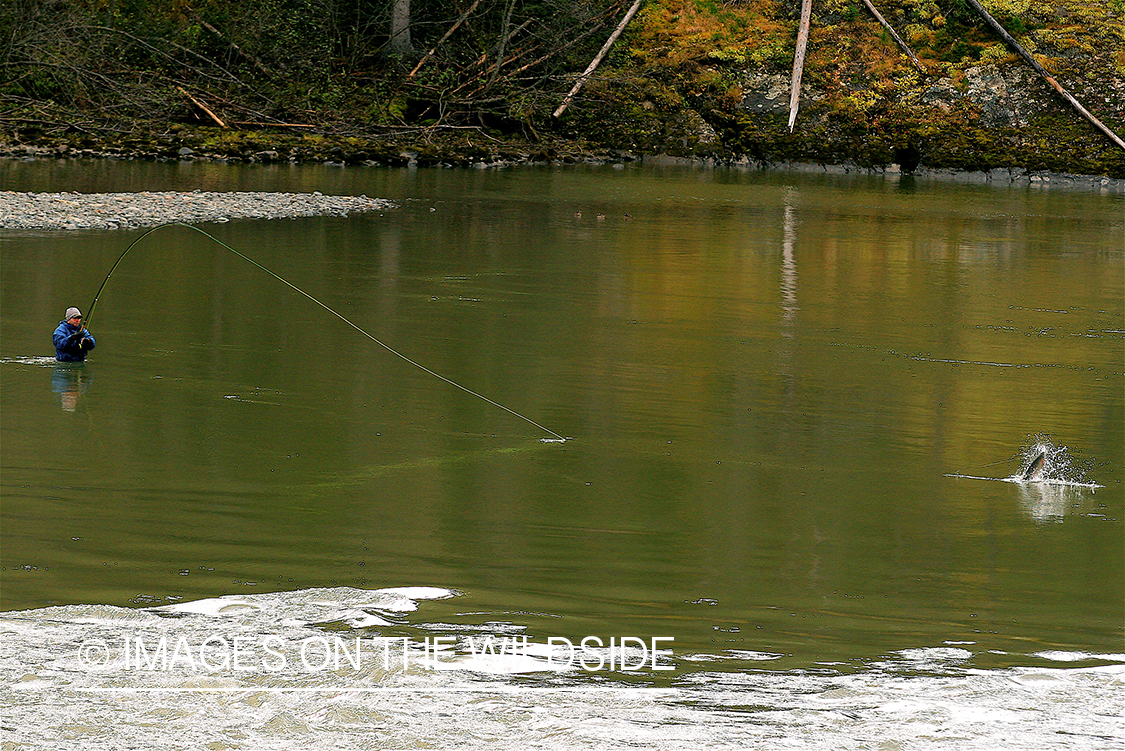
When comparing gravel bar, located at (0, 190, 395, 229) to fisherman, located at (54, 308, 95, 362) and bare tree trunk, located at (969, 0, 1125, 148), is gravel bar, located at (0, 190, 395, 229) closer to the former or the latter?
fisherman, located at (54, 308, 95, 362)

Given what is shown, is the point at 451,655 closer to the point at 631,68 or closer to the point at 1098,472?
the point at 1098,472

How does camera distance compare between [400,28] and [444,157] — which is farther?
[400,28]

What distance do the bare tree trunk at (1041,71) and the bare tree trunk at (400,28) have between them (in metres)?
14.3

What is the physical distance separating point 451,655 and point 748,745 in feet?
3.83

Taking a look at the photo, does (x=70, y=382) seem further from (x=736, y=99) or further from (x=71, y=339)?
(x=736, y=99)

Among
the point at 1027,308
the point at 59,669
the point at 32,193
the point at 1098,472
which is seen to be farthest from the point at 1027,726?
the point at 32,193

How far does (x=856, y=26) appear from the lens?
36562 millimetres

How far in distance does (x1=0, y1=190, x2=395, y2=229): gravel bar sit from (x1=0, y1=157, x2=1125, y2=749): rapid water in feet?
7.37

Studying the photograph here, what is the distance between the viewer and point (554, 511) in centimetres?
687

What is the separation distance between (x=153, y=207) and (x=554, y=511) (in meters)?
14.1

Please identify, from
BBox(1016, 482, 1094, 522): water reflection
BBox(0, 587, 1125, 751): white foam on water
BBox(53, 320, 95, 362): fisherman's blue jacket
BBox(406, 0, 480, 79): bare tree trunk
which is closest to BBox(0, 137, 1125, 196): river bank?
BBox(406, 0, 480, 79): bare tree trunk

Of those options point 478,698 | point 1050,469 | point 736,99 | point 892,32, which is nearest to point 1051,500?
point 1050,469

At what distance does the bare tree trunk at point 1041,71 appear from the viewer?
110 ft

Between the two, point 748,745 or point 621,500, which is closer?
point 748,745
